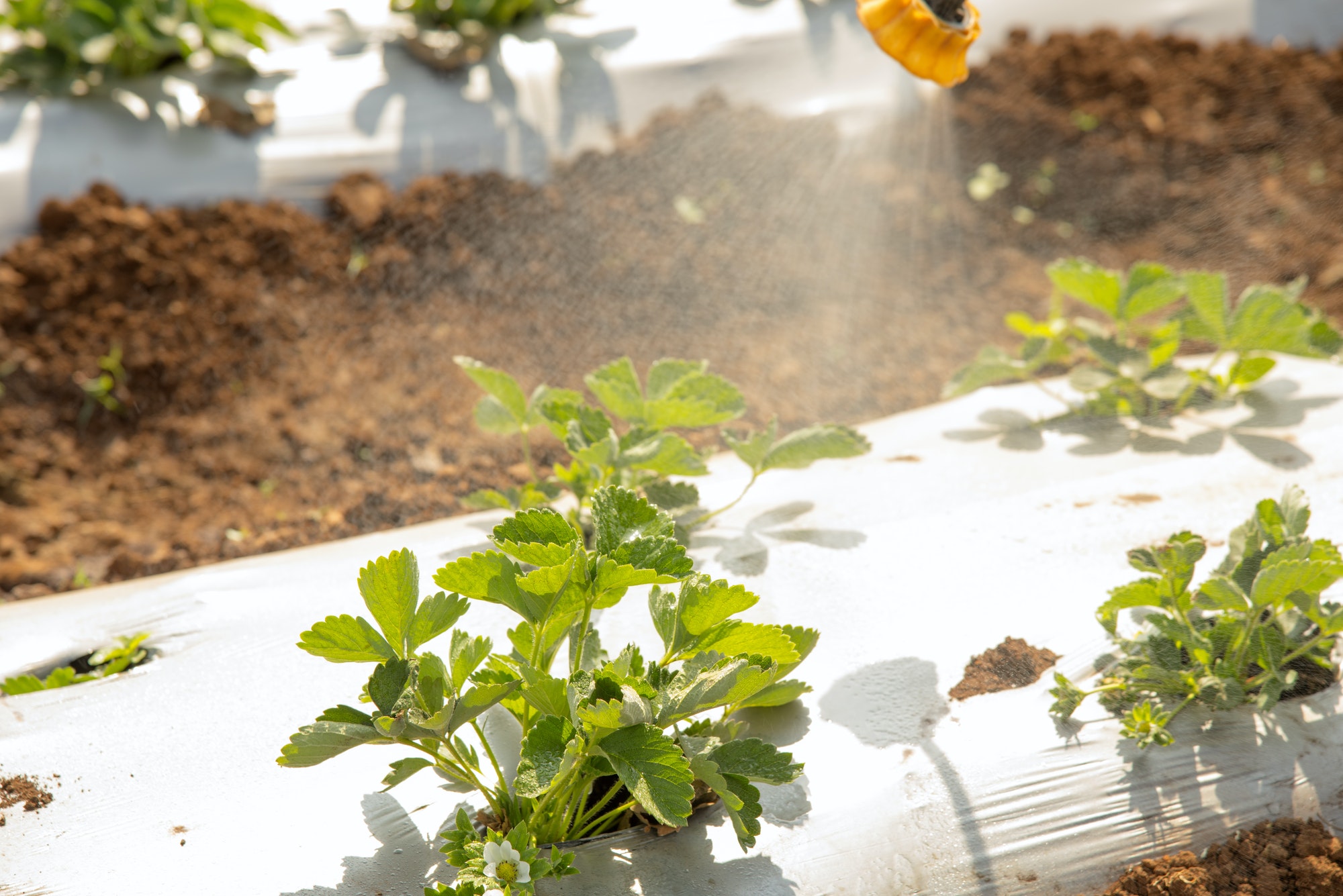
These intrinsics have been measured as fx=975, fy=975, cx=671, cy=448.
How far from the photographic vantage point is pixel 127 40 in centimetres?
239

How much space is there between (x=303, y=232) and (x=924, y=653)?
6.09 feet

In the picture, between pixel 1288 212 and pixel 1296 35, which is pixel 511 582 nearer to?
pixel 1288 212

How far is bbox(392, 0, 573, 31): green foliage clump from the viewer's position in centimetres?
262

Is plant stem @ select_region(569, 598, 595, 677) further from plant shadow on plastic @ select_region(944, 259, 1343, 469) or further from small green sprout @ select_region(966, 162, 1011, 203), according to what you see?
small green sprout @ select_region(966, 162, 1011, 203)

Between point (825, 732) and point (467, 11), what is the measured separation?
89.6 inches

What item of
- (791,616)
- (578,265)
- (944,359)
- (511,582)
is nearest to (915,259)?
(944,359)

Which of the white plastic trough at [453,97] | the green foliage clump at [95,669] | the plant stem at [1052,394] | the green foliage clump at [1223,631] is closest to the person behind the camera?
the green foliage clump at [1223,631]

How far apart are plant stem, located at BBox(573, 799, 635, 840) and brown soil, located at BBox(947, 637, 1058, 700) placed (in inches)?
15.8

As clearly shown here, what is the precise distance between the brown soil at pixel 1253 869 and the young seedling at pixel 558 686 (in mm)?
399

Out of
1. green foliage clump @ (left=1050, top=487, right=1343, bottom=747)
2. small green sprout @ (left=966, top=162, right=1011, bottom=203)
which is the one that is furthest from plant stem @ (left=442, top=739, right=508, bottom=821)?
small green sprout @ (left=966, top=162, right=1011, bottom=203)

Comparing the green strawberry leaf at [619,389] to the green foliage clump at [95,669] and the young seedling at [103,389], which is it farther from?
the young seedling at [103,389]

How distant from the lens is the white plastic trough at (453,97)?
92.3 inches

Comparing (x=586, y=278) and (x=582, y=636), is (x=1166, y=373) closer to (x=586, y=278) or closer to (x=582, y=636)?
(x=582, y=636)

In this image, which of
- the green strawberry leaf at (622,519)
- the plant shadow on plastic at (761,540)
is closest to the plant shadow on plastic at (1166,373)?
the plant shadow on plastic at (761,540)
